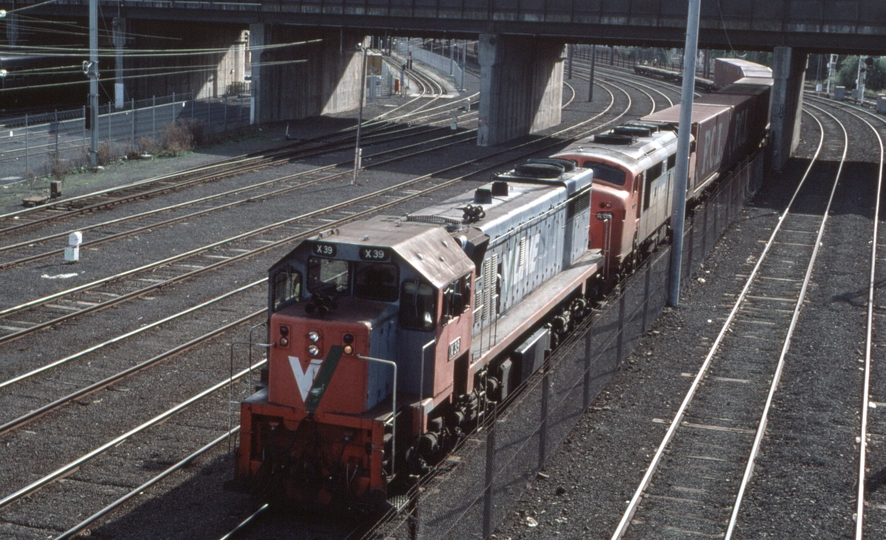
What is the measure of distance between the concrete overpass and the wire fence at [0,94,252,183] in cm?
442

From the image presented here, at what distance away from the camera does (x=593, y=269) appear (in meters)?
21.0

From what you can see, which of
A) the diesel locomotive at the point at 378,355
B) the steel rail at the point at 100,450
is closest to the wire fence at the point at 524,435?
the diesel locomotive at the point at 378,355

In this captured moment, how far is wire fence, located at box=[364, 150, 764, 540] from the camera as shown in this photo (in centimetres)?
1054

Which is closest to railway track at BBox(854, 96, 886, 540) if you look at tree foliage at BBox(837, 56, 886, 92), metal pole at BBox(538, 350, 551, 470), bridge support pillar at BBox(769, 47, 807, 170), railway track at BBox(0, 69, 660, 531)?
metal pole at BBox(538, 350, 551, 470)

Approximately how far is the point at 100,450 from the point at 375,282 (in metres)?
5.25

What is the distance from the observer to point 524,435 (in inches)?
503

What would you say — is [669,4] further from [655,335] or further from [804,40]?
[655,335]

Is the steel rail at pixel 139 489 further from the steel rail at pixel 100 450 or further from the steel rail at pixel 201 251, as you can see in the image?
the steel rail at pixel 201 251

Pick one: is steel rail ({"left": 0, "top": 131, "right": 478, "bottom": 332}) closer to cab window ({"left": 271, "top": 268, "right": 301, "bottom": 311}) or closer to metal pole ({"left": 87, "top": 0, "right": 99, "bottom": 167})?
cab window ({"left": 271, "top": 268, "right": 301, "bottom": 311})

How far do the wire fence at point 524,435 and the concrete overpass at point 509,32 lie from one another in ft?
88.9

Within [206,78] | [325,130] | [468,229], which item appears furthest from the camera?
[206,78]

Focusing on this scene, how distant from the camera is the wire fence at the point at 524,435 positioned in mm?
10539

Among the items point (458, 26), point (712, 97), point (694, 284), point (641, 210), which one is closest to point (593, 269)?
point (641, 210)

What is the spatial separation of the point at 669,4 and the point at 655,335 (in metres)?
28.6
